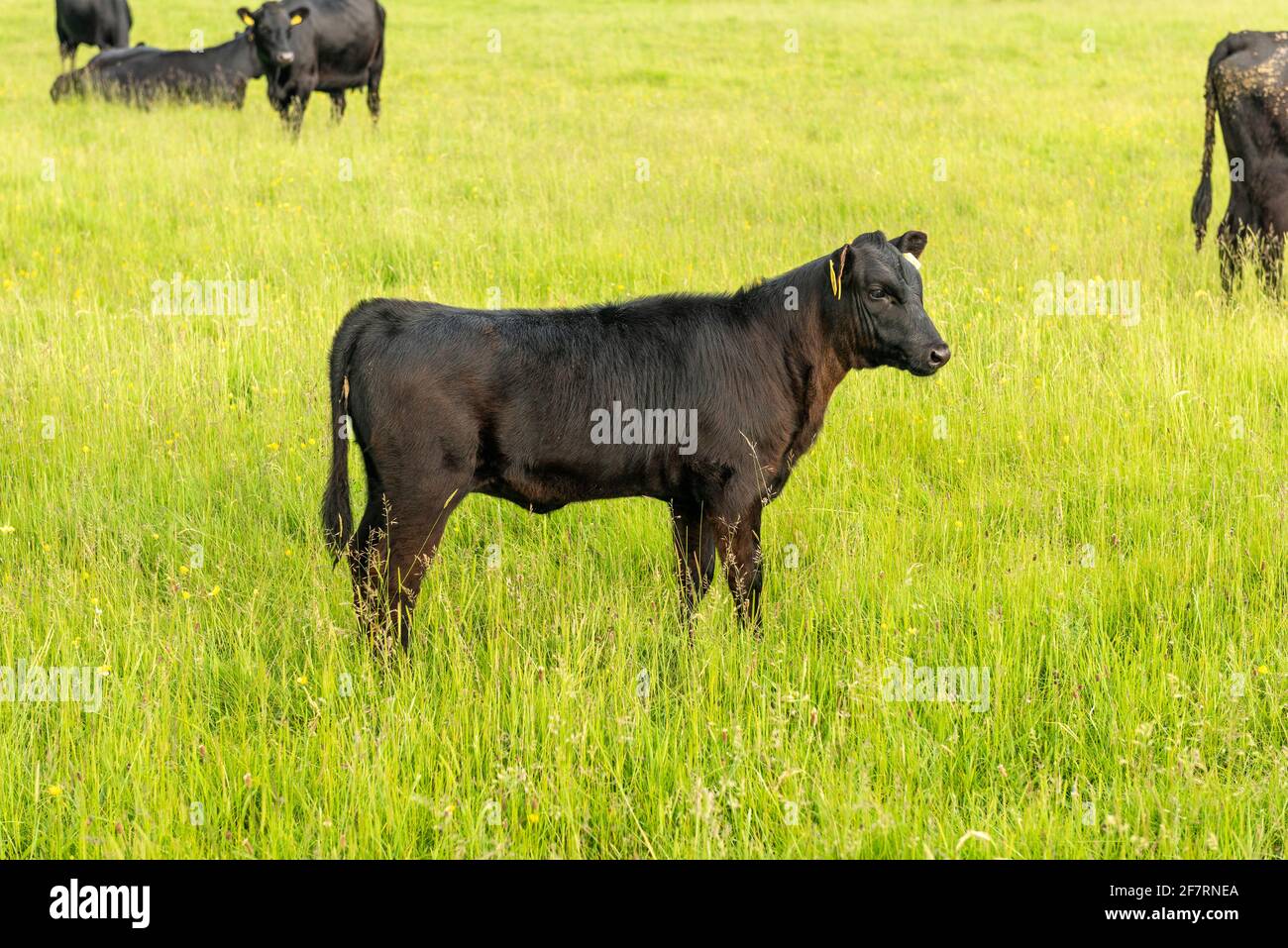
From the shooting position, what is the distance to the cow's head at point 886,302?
4.81 m

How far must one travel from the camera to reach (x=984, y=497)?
568 centimetres

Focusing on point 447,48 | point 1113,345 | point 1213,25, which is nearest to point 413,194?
point 1113,345

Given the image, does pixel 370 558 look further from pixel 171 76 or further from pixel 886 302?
pixel 171 76

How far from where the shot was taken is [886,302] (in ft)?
15.9

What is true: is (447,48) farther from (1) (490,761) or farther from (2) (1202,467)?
(1) (490,761)

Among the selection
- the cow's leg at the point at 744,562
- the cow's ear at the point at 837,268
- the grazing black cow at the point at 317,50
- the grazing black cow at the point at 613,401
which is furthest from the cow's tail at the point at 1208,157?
the grazing black cow at the point at 317,50

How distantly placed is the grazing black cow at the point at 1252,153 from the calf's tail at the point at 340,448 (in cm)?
681

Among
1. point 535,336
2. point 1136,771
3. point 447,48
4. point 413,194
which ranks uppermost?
point 447,48

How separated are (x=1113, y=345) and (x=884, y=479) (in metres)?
2.36

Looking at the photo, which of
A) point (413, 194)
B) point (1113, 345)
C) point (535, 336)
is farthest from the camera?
point (413, 194)

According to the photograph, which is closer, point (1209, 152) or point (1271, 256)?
point (1271, 256)

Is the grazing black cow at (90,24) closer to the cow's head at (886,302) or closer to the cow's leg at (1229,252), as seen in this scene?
the cow's leg at (1229,252)

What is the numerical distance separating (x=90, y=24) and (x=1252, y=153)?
804 inches

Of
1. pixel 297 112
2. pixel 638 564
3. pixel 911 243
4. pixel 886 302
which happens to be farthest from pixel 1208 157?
pixel 297 112
